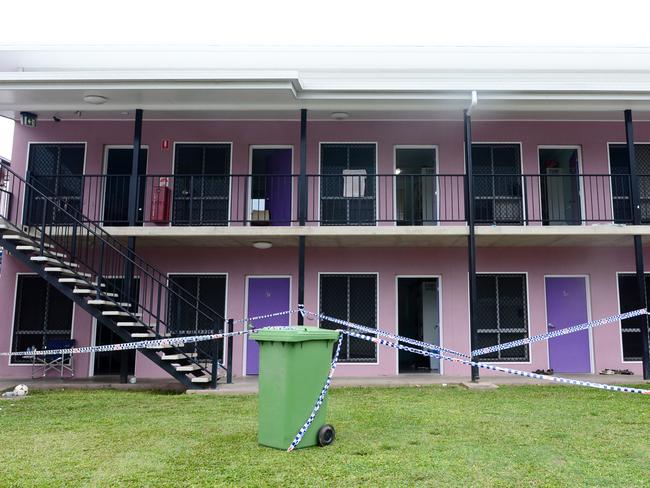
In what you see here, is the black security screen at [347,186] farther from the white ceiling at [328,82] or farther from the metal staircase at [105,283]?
the metal staircase at [105,283]

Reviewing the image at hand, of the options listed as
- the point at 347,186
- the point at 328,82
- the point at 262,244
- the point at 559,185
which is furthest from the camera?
the point at 559,185

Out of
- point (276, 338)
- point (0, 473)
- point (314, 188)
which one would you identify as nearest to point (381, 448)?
point (276, 338)

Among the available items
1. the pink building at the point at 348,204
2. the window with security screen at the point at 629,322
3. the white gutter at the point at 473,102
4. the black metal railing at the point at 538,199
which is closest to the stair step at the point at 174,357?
the pink building at the point at 348,204

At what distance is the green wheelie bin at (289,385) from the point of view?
17.3ft

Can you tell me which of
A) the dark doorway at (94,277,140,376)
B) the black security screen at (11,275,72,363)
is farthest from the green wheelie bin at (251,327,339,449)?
the black security screen at (11,275,72,363)

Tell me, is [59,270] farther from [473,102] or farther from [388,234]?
[473,102]

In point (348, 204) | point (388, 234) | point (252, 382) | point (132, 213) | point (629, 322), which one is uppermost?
point (348, 204)

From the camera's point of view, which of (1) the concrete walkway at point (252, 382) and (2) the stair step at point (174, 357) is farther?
(1) the concrete walkway at point (252, 382)

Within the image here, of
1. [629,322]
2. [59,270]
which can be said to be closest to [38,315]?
[59,270]

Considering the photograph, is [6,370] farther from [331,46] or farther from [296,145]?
[331,46]

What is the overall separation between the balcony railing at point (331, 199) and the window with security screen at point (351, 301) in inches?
47.4

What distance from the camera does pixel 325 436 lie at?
17.9 ft

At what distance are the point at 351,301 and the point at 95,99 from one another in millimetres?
6337

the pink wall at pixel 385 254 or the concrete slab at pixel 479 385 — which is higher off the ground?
the pink wall at pixel 385 254
